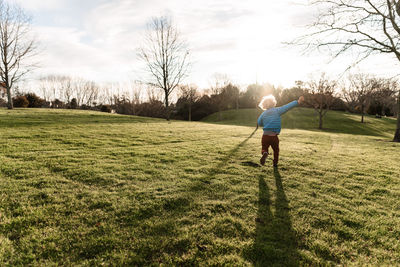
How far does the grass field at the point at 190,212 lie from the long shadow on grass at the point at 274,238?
0.06ft

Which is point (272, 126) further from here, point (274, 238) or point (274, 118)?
point (274, 238)

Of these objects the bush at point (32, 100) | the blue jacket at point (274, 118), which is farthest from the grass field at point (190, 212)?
the bush at point (32, 100)

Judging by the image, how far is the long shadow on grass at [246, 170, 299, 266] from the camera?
2.87 meters

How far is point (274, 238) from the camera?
331 centimetres

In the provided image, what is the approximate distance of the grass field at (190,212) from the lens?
293 centimetres

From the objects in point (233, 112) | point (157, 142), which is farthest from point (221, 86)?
point (157, 142)

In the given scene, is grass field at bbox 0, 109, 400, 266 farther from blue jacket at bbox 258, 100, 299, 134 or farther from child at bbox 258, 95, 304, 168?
blue jacket at bbox 258, 100, 299, 134

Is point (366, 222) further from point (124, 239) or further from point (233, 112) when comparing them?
point (233, 112)

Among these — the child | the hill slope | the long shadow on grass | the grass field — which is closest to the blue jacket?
the child

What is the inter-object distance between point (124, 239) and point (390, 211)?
17.8 ft

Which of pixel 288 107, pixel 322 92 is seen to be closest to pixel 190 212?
pixel 288 107

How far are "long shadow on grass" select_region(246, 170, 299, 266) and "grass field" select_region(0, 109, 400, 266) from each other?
17mm

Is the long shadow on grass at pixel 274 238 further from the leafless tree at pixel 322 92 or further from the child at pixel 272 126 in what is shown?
the leafless tree at pixel 322 92

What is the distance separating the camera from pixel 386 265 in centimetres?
285
